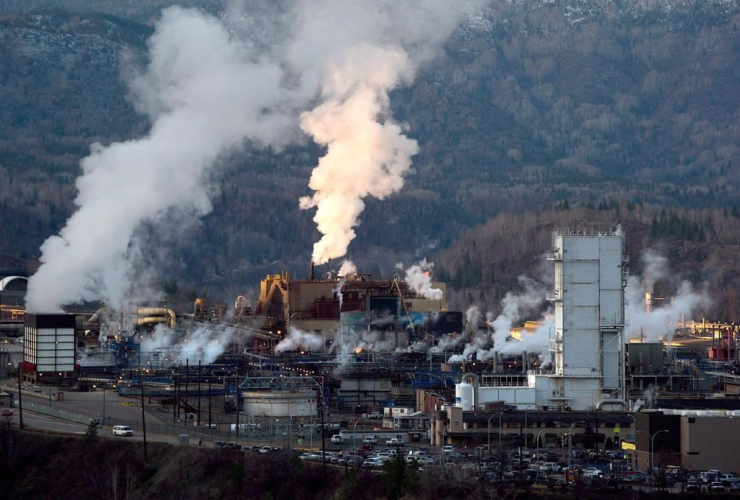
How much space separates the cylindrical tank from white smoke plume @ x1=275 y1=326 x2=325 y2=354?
65263mm

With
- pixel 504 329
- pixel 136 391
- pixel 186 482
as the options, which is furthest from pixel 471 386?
pixel 504 329

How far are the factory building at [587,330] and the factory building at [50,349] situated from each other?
42.8 meters

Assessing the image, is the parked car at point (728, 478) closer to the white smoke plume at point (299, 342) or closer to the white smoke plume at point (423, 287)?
the white smoke plume at point (299, 342)

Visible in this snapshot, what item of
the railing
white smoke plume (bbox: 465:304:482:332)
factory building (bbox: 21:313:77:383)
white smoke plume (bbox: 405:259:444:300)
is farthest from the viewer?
white smoke plume (bbox: 405:259:444:300)

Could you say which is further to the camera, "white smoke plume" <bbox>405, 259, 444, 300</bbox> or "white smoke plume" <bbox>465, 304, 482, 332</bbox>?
"white smoke plume" <bbox>405, 259, 444, 300</bbox>

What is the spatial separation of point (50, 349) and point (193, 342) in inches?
1204

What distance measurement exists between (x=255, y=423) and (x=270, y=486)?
22691mm

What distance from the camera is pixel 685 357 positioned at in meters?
158

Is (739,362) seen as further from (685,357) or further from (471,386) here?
(471,386)

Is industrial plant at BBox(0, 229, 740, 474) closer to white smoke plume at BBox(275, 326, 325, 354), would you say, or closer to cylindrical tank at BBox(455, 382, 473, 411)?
cylindrical tank at BBox(455, 382, 473, 411)

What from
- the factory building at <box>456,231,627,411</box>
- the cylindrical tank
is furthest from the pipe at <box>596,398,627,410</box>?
the cylindrical tank

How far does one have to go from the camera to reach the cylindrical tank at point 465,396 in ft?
343

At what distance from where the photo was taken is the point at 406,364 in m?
150

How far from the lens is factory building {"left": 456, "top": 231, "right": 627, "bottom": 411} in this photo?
4286 inches
